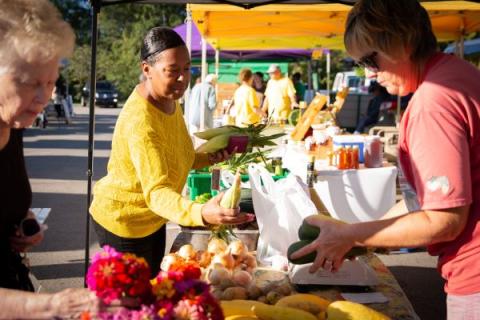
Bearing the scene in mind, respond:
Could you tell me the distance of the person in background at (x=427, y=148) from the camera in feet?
5.43

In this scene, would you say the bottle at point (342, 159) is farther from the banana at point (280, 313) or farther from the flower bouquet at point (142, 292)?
the flower bouquet at point (142, 292)

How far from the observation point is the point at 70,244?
21.1 feet

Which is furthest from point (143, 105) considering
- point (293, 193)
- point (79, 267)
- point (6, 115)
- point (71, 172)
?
point (71, 172)

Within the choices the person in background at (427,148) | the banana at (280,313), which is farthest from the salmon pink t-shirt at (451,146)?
the banana at (280,313)

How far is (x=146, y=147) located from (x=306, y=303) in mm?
868

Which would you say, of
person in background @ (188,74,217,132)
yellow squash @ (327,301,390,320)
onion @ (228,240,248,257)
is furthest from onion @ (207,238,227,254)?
person in background @ (188,74,217,132)

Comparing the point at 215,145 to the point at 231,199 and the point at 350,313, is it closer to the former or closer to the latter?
the point at 231,199

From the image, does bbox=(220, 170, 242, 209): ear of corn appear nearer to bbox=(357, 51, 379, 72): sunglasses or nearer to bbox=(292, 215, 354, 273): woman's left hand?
bbox=(292, 215, 354, 273): woman's left hand

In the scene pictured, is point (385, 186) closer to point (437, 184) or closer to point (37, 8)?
point (437, 184)

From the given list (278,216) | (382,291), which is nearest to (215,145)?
(278,216)

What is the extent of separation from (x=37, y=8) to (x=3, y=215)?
56 cm

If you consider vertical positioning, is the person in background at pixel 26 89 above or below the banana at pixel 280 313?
above

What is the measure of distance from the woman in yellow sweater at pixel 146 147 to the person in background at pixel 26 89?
82 cm

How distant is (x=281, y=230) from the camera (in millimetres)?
3012
